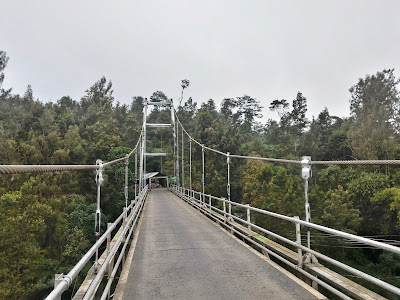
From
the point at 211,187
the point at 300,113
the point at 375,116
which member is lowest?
the point at 211,187

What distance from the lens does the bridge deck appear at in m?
3.50

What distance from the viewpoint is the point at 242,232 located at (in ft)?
22.3

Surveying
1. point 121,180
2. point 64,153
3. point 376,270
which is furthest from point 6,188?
point 376,270

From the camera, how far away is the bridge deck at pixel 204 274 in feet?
11.5

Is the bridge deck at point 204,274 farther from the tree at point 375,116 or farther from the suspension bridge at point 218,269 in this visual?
the tree at point 375,116

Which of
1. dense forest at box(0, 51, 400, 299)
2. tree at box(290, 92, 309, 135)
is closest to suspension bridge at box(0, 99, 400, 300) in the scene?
dense forest at box(0, 51, 400, 299)

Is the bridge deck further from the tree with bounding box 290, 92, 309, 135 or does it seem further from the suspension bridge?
the tree with bounding box 290, 92, 309, 135

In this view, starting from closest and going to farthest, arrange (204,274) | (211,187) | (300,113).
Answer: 1. (204,274)
2. (211,187)
3. (300,113)

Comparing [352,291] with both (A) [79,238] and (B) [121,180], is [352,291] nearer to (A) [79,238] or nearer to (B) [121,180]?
(A) [79,238]

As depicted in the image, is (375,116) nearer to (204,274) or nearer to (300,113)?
(300,113)

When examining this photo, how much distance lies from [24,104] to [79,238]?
35.1m

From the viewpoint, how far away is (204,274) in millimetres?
4227

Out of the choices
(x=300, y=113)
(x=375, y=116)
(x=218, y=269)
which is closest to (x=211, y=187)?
(x=375, y=116)

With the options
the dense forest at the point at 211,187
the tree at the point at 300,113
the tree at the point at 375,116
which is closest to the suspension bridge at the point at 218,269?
the dense forest at the point at 211,187
